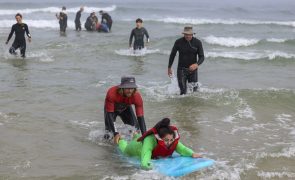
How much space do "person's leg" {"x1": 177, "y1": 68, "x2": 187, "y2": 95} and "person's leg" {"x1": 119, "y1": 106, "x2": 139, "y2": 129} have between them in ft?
9.47

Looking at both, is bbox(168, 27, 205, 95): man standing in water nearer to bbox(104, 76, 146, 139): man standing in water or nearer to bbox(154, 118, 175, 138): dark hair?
bbox(104, 76, 146, 139): man standing in water

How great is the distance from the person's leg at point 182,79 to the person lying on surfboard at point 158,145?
384 centimetres

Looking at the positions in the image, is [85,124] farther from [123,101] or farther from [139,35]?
[139,35]

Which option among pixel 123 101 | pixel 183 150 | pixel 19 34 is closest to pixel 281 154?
pixel 183 150

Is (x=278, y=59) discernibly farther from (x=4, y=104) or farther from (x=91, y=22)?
(x=91, y=22)

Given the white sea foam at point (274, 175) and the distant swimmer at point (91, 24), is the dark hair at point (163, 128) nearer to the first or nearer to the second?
the white sea foam at point (274, 175)

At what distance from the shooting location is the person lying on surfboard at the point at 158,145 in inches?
217

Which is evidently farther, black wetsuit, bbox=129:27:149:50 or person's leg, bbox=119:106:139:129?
black wetsuit, bbox=129:27:149:50

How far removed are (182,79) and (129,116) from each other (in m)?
→ 3.00

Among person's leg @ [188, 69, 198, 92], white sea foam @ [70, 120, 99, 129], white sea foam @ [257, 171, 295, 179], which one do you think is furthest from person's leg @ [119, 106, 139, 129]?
person's leg @ [188, 69, 198, 92]

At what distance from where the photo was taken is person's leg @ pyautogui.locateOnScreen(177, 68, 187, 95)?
966 cm

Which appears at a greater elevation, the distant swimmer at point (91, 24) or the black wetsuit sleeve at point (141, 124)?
the distant swimmer at point (91, 24)

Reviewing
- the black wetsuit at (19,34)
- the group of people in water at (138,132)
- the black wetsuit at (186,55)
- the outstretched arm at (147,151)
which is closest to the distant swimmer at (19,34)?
the black wetsuit at (19,34)

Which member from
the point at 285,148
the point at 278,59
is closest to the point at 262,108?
the point at 285,148
